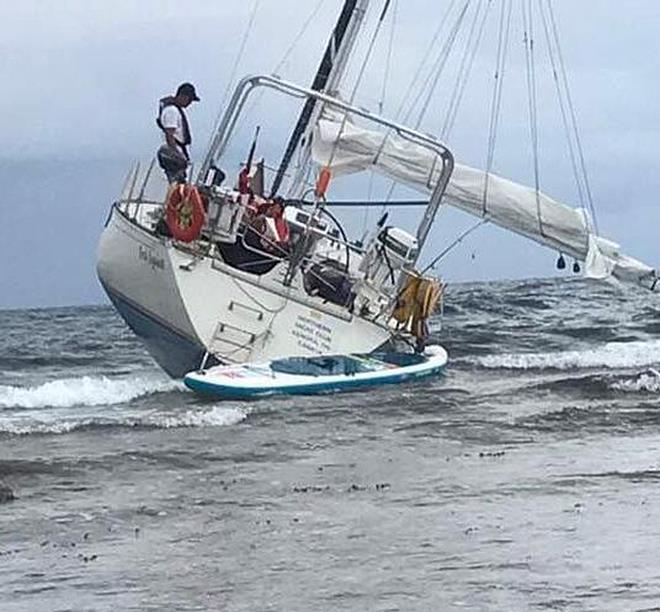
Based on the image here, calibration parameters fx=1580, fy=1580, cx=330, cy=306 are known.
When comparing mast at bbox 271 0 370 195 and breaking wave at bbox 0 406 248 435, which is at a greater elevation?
mast at bbox 271 0 370 195

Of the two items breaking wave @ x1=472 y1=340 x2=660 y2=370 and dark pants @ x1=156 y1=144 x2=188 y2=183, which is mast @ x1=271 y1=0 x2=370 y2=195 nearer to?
dark pants @ x1=156 y1=144 x2=188 y2=183

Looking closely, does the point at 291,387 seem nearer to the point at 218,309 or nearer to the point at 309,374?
the point at 309,374

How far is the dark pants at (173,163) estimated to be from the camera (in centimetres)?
1902

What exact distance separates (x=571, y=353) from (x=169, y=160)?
1029cm

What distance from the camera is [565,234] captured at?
21.2 m

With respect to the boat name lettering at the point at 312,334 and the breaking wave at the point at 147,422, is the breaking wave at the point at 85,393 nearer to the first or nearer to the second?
the boat name lettering at the point at 312,334

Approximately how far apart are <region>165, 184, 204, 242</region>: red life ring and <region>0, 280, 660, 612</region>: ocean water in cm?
192

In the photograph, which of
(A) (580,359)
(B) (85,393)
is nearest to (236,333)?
(B) (85,393)

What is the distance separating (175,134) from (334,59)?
3.84 m

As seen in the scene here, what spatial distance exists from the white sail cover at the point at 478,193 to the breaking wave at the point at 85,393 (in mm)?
3794

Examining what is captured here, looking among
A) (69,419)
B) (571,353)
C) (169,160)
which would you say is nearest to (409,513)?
(69,419)

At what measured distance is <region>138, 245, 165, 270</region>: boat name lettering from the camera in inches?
708

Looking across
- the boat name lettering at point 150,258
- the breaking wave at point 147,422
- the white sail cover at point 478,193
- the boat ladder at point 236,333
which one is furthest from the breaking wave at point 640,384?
the boat name lettering at point 150,258

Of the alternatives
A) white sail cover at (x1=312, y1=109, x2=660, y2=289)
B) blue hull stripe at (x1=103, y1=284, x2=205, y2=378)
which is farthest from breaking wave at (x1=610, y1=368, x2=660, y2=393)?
blue hull stripe at (x1=103, y1=284, x2=205, y2=378)
